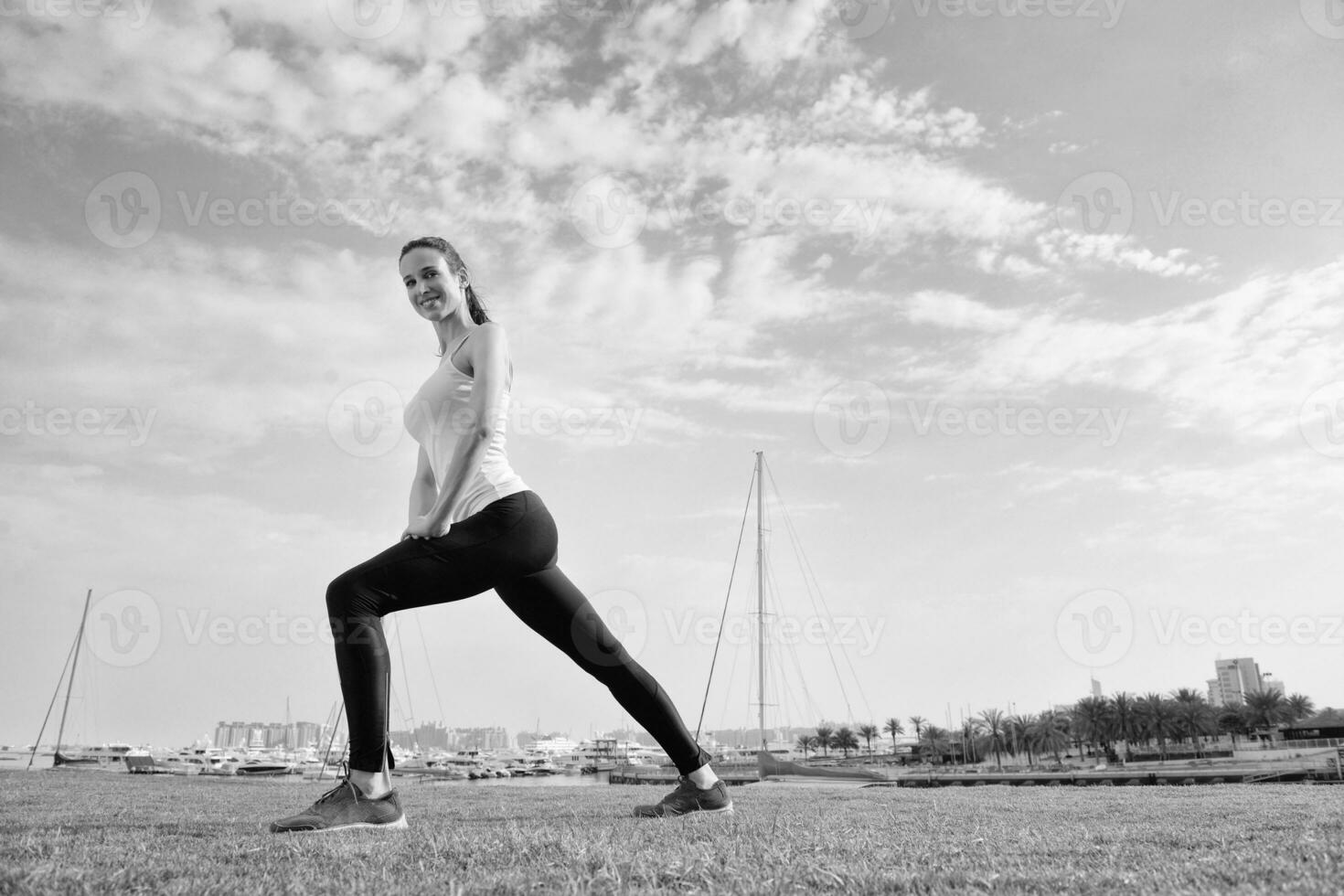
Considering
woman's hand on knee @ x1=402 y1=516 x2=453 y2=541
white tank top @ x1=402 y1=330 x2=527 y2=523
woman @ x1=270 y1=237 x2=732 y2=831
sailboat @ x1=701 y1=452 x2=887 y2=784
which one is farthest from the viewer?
sailboat @ x1=701 y1=452 x2=887 y2=784

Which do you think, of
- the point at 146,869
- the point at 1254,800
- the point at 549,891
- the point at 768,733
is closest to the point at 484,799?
the point at 146,869

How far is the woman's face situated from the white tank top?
299mm

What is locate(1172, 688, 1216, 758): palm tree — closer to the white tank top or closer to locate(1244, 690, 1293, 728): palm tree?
locate(1244, 690, 1293, 728): palm tree

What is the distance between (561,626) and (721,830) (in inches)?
48.4

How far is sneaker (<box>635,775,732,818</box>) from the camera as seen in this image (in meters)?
4.44

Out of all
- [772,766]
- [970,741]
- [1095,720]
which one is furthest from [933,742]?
[772,766]

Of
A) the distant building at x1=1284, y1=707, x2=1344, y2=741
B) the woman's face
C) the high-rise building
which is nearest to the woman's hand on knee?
the woman's face

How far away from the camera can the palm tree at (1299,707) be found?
3203 inches

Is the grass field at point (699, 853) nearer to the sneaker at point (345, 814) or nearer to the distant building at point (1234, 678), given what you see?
the sneaker at point (345, 814)

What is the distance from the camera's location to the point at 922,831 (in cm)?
371

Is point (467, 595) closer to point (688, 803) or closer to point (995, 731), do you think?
point (688, 803)

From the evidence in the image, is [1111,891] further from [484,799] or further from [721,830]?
[484,799]

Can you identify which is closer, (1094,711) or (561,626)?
(561,626)

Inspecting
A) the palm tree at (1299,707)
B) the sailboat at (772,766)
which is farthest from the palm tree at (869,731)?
the sailboat at (772,766)
